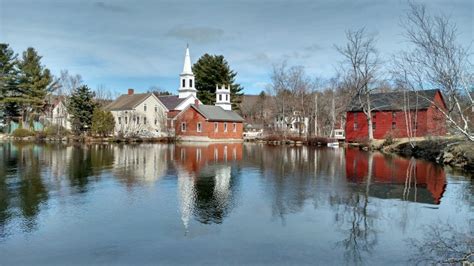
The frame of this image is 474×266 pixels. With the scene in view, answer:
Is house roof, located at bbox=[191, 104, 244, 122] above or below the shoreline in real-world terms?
above

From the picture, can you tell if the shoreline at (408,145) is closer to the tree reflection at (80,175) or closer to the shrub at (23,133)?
the shrub at (23,133)

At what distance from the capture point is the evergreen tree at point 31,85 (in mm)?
60812

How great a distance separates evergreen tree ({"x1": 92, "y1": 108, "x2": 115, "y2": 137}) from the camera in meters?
56.3

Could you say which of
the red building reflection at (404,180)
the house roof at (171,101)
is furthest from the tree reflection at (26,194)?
the house roof at (171,101)

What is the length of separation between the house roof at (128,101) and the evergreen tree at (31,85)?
404 inches

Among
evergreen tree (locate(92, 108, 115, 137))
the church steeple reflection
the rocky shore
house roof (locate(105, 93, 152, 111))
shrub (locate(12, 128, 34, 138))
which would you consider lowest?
the church steeple reflection

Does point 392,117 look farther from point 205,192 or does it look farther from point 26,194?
point 26,194

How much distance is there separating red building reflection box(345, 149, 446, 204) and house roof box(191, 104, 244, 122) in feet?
118

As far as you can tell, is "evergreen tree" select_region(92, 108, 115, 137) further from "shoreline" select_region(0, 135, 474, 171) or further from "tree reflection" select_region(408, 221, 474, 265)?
"tree reflection" select_region(408, 221, 474, 265)

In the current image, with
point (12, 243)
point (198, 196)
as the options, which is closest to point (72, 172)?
point (198, 196)

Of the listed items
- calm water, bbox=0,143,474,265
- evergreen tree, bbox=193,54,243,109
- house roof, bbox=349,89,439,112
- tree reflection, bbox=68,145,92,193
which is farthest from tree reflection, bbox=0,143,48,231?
evergreen tree, bbox=193,54,243,109

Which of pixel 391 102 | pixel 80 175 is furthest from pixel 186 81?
pixel 80 175

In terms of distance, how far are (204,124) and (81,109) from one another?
661 inches

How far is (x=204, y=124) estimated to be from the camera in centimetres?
5916
